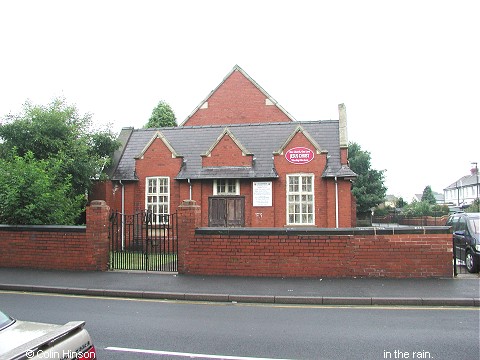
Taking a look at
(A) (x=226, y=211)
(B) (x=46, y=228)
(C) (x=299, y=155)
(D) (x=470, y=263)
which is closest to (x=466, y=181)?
(C) (x=299, y=155)

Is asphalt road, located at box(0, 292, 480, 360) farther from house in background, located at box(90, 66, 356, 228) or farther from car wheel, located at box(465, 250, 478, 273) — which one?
house in background, located at box(90, 66, 356, 228)

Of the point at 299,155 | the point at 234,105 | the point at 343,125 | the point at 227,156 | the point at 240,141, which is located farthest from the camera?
the point at 234,105

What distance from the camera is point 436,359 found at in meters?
4.71

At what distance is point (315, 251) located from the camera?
32.6 ft

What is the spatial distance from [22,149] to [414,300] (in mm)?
17218

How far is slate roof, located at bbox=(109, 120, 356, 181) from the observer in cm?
1884

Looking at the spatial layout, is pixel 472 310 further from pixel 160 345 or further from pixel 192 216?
pixel 192 216

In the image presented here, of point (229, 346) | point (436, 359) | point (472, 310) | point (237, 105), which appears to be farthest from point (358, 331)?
point (237, 105)

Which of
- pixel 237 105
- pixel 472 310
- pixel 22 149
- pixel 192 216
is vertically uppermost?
pixel 237 105

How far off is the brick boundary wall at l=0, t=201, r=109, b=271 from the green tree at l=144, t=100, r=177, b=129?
2945cm

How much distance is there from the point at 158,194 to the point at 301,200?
7364 mm

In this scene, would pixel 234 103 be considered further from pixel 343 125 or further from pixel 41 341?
pixel 41 341

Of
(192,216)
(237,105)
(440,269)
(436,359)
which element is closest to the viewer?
(436,359)

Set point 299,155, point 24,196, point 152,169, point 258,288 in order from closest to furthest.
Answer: point 258,288, point 24,196, point 299,155, point 152,169
